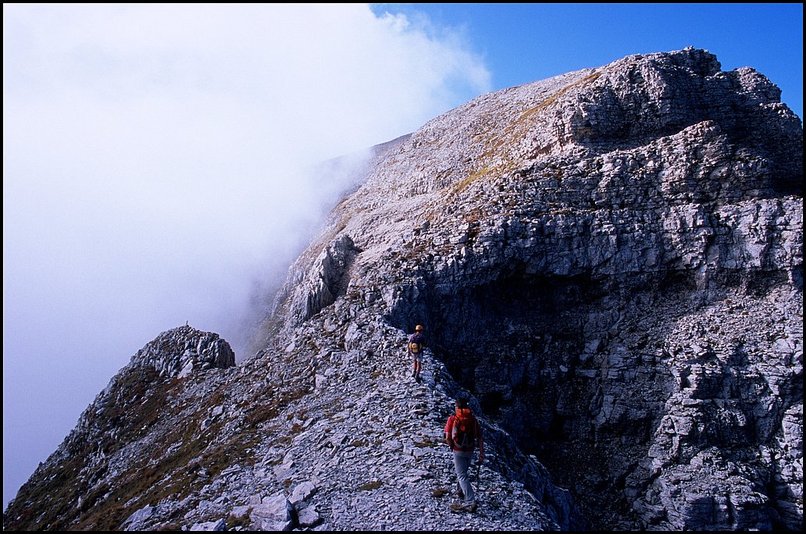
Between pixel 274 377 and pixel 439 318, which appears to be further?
pixel 439 318

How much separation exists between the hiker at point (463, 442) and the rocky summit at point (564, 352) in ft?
12.8

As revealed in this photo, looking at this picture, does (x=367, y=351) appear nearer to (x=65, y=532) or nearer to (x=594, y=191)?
(x=65, y=532)

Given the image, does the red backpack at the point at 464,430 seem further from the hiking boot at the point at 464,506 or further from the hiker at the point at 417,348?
the hiker at the point at 417,348

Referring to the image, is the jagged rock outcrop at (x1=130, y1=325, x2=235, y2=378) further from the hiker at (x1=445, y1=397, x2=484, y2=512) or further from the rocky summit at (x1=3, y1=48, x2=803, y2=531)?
the hiker at (x1=445, y1=397, x2=484, y2=512)

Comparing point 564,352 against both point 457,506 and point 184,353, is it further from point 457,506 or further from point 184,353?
point 184,353

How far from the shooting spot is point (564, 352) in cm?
3794

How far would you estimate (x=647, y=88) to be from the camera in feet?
149

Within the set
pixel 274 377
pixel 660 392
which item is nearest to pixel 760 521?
pixel 660 392

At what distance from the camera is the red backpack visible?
1579 centimetres

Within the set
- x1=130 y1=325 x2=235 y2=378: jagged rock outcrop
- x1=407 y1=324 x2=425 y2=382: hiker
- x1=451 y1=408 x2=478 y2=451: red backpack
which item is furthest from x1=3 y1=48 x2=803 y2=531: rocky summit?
x1=451 y1=408 x2=478 y2=451: red backpack

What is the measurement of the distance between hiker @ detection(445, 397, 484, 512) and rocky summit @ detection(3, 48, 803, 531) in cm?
391

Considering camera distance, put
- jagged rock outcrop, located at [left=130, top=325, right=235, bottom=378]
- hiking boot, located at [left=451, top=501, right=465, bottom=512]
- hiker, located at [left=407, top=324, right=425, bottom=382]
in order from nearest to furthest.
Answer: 1. hiking boot, located at [left=451, top=501, right=465, bottom=512]
2. hiker, located at [left=407, top=324, right=425, bottom=382]
3. jagged rock outcrop, located at [left=130, top=325, right=235, bottom=378]

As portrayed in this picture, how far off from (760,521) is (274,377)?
3019 cm

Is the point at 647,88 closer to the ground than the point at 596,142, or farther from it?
farther from it
